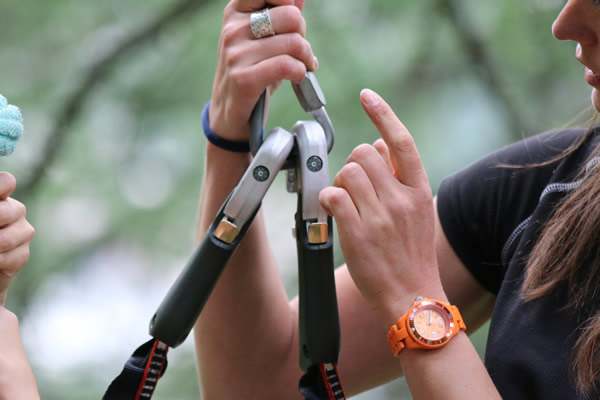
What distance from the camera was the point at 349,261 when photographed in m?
0.69

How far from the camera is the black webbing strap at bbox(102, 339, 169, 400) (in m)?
0.66

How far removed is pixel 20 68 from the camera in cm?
175

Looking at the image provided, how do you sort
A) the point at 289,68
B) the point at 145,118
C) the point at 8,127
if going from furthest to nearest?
the point at 145,118 → the point at 289,68 → the point at 8,127

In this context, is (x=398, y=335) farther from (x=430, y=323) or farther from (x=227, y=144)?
(x=227, y=144)

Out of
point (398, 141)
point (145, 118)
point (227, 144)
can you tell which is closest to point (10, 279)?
point (227, 144)

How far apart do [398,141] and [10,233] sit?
14.0 inches

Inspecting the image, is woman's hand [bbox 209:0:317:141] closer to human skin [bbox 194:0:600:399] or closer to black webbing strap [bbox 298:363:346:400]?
human skin [bbox 194:0:600:399]

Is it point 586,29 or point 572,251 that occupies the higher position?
point 586,29

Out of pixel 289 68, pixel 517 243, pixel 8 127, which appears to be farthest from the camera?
pixel 517 243

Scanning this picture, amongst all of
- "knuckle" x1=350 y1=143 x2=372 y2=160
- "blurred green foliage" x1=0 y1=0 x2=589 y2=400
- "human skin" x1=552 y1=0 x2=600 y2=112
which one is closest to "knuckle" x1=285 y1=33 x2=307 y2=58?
"knuckle" x1=350 y1=143 x2=372 y2=160

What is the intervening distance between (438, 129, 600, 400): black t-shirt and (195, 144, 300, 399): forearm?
24 centimetres

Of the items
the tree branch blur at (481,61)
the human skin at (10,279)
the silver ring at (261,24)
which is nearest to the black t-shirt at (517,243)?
the silver ring at (261,24)

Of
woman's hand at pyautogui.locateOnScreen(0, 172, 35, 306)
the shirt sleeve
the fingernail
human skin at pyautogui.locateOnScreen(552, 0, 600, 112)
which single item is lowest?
the shirt sleeve

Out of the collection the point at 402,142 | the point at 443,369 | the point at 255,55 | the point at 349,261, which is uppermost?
the point at 255,55
